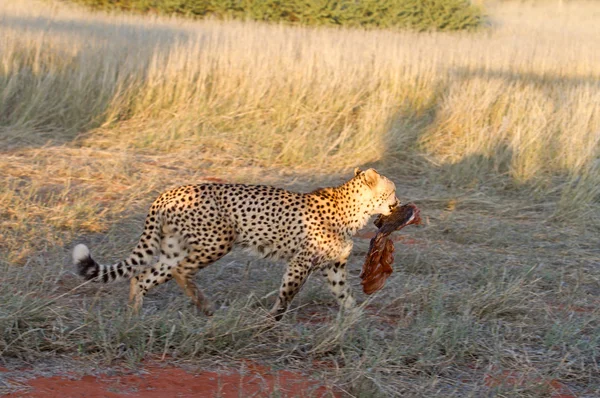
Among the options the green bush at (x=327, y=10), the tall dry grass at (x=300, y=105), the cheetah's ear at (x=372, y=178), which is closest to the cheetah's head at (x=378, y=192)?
the cheetah's ear at (x=372, y=178)

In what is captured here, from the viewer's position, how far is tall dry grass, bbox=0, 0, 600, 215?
746 cm

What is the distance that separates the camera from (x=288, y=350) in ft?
12.3

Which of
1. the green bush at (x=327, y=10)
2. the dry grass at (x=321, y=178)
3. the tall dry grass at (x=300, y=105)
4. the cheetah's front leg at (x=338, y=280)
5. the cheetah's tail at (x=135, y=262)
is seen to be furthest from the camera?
the green bush at (x=327, y=10)

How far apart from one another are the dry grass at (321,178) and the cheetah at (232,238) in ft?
0.57

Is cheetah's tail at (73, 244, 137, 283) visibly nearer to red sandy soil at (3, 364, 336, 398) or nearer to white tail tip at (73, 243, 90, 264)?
white tail tip at (73, 243, 90, 264)

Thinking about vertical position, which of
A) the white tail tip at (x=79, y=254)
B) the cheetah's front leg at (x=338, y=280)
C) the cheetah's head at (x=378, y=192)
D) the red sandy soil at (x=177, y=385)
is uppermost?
the cheetah's head at (x=378, y=192)

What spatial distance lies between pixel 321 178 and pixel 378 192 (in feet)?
8.45

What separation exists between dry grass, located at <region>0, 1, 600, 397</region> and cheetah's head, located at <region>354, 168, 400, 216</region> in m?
0.47

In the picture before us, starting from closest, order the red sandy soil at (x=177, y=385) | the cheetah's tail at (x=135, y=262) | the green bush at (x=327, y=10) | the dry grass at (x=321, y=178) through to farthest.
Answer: the red sandy soil at (x=177, y=385)
the dry grass at (x=321, y=178)
the cheetah's tail at (x=135, y=262)
the green bush at (x=327, y=10)

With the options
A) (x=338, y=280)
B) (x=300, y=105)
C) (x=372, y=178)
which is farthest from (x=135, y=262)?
(x=300, y=105)

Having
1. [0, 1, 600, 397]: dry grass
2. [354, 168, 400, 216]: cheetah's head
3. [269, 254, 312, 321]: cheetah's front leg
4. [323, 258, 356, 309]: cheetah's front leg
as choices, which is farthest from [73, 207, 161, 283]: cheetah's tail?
[354, 168, 400, 216]: cheetah's head

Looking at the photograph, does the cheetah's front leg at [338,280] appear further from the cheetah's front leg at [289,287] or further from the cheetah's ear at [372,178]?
the cheetah's ear at [372,178]

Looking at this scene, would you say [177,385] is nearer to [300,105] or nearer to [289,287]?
[289,287]

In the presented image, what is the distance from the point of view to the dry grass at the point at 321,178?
12.3 ft
